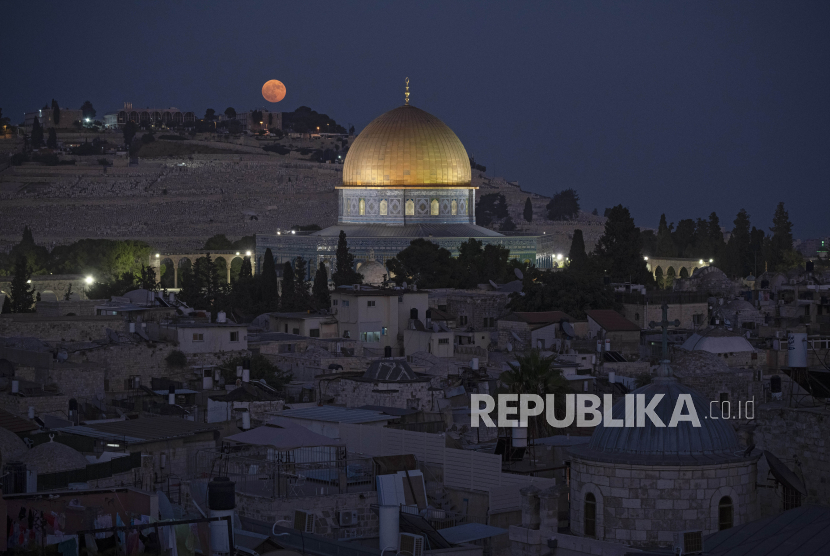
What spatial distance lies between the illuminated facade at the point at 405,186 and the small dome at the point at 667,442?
51.6 metres

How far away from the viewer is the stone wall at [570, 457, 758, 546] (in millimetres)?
16109

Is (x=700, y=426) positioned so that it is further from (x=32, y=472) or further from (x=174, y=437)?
(x=174, y=437)

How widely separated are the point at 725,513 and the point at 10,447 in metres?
7.42

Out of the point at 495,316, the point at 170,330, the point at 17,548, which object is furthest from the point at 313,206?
the point at 17,548

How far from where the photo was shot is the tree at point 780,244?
6831 centimetres

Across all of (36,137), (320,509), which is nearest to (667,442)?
(320,509)

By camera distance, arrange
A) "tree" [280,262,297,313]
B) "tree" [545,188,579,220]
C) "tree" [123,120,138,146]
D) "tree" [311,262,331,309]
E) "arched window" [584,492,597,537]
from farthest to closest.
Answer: "tree" [123,120,138,146], "tree" [545,188,579,220], "tree" [280,262,297,313], "tree" [311,262,331,309], "arched window" [584,492,597,537]

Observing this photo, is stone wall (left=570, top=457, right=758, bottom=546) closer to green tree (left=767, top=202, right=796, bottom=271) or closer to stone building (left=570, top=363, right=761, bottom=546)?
stone building (left=570, top=363, right=761, bottom=546)

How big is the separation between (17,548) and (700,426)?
587 centimetres

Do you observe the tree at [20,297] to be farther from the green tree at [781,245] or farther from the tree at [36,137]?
the tree at [36,137]

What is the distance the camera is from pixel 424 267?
56.8 metres

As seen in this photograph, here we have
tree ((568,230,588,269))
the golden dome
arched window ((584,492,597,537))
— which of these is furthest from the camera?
the golden dome

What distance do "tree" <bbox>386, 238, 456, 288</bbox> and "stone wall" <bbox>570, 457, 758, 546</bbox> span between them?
37060 mm

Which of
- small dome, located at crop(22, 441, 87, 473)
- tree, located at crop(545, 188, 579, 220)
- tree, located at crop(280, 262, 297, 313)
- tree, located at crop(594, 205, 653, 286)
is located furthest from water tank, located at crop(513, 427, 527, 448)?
tree, located at crop(545, 188, 579, 220)
